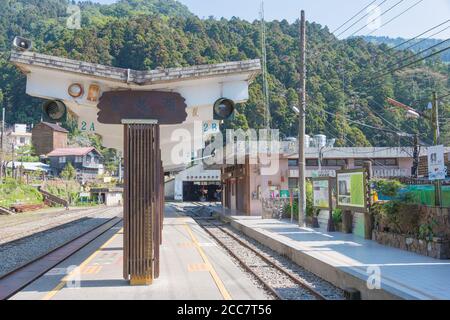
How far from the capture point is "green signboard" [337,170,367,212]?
14.4 meters

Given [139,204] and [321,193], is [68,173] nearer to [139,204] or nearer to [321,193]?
[321,193]

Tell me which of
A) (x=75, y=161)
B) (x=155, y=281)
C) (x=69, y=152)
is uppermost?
(x=69, y=152)

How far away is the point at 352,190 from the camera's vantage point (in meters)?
15.3

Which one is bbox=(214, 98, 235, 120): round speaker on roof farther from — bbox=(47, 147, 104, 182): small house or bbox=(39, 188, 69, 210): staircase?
bbox=(47, 147, 104, 182): small house

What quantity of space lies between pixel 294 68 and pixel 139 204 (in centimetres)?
2342

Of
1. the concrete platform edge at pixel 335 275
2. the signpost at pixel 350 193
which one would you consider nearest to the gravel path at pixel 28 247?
the concrete platform edge at pixel 335 275

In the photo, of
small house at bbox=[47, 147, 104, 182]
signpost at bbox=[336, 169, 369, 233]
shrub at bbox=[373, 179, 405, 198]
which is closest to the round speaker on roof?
signpost at bbox=[336, 169, 369, 233]

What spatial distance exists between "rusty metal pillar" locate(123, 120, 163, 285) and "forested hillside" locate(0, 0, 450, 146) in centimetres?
632

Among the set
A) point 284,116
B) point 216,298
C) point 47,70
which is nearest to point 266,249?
point 216,298

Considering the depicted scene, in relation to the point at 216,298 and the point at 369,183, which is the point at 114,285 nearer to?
the point at 216,298

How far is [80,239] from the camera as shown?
1808cm

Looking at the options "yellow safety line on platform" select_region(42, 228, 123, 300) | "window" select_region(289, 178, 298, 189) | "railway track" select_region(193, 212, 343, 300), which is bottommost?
"railway track" select_region(193, 212, 343, 300)

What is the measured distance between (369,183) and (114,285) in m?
8.68

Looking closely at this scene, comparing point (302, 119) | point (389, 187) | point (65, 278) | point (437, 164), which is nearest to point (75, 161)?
point (302, 119)
